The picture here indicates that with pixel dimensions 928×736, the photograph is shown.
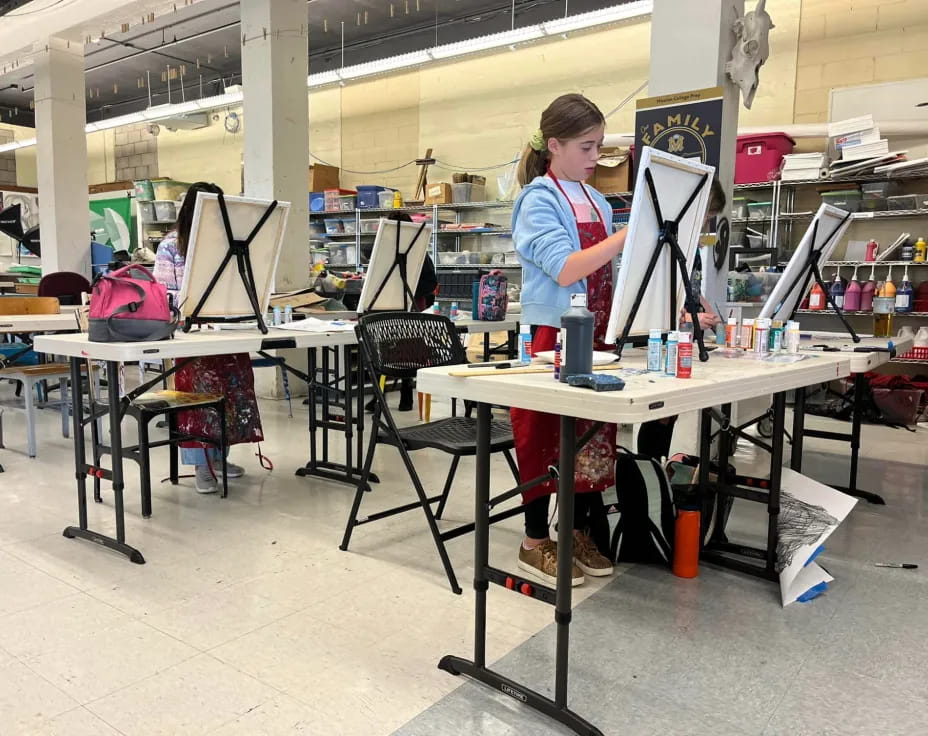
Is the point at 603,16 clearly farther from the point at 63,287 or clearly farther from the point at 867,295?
the point at 63,287

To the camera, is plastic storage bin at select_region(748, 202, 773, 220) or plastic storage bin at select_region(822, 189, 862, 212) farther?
plastic storage bin at select_region(748, 202, 773, 220)

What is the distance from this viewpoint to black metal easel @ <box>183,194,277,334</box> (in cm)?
307

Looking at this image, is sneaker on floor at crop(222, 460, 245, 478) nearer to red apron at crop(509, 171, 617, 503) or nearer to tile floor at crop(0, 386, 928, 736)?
tile floor at crop(0, 386, 928, 736)

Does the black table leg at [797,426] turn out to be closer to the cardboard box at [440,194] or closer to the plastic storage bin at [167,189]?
the cardboard box at [440,194]

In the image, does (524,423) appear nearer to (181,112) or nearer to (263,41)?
(263,41)

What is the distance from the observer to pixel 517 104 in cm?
815

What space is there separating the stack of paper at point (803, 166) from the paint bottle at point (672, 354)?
4.90 meters

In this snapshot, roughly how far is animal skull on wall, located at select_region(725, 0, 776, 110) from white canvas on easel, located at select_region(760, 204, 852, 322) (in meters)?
0.82

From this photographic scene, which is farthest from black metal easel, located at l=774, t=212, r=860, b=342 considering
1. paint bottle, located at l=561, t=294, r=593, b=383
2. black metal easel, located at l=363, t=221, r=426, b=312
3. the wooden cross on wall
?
the wooden cross on wall

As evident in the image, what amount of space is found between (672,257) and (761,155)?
15.3 ft

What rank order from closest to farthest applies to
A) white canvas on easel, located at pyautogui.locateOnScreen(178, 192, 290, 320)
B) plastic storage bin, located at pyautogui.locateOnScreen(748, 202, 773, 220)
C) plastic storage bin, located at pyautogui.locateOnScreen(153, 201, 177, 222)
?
white canvas on easel, located at pyautogui.locateOnScreen(178, 192, 290, 320)
plastic storage bin, located at pyautogui.locateOnScreen(748, 202, 773, 220)
plastic storage bin, located at pyautogui.locateOnScreen(153, 201, 177, 222)

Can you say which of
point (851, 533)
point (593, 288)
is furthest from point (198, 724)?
point (851, 533)

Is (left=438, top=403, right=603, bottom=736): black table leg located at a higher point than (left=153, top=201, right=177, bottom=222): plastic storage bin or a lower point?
lower

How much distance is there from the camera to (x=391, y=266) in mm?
4254
